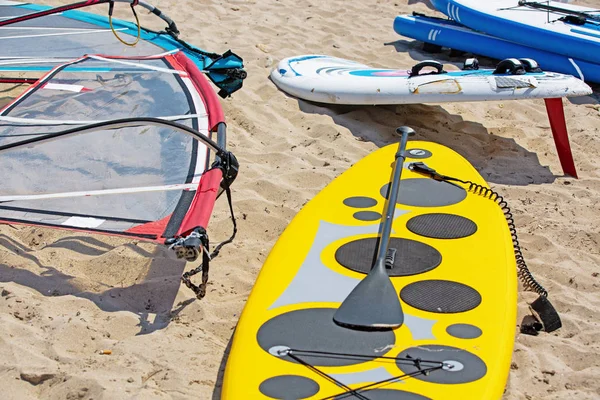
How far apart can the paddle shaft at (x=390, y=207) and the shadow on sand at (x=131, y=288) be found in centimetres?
83

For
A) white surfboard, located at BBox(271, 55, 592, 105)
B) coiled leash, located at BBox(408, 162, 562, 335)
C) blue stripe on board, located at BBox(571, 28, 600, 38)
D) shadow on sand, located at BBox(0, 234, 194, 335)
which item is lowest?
shadow on sand, located at BBox(0, 234, 194, 335)

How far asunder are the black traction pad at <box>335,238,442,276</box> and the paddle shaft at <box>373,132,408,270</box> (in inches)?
1.9

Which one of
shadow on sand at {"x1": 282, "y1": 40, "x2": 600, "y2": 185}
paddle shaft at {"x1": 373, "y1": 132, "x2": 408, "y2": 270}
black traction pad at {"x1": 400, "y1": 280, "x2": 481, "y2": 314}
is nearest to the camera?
black traction pad at {"x1": 400, "y1": 280, "x2": 481, "y2": 314}

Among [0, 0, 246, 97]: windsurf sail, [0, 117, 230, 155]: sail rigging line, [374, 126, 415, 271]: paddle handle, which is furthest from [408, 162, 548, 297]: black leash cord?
[0, 0, 246, 97]: windsurf sail

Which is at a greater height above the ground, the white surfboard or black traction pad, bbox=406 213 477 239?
the white surfboard

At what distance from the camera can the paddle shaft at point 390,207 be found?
2500mm

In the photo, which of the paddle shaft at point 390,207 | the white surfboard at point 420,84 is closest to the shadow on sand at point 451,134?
the white surfboard at point 420,84

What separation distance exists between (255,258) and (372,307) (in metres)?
1.01

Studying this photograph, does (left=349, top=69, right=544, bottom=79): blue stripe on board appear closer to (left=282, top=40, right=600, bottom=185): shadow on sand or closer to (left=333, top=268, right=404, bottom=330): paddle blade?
(left=282, top=40, right=600, bottom=185): shadow on sand

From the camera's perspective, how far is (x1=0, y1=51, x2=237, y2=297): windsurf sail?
8.68 feet

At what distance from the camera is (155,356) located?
244cm

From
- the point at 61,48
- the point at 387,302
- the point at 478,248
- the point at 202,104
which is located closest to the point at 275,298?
the point at 387,302

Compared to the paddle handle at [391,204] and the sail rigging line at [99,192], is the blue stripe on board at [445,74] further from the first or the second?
the sail rigging line at [99,192]

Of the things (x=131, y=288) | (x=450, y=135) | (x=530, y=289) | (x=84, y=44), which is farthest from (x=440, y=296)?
(x=84, y=44)
